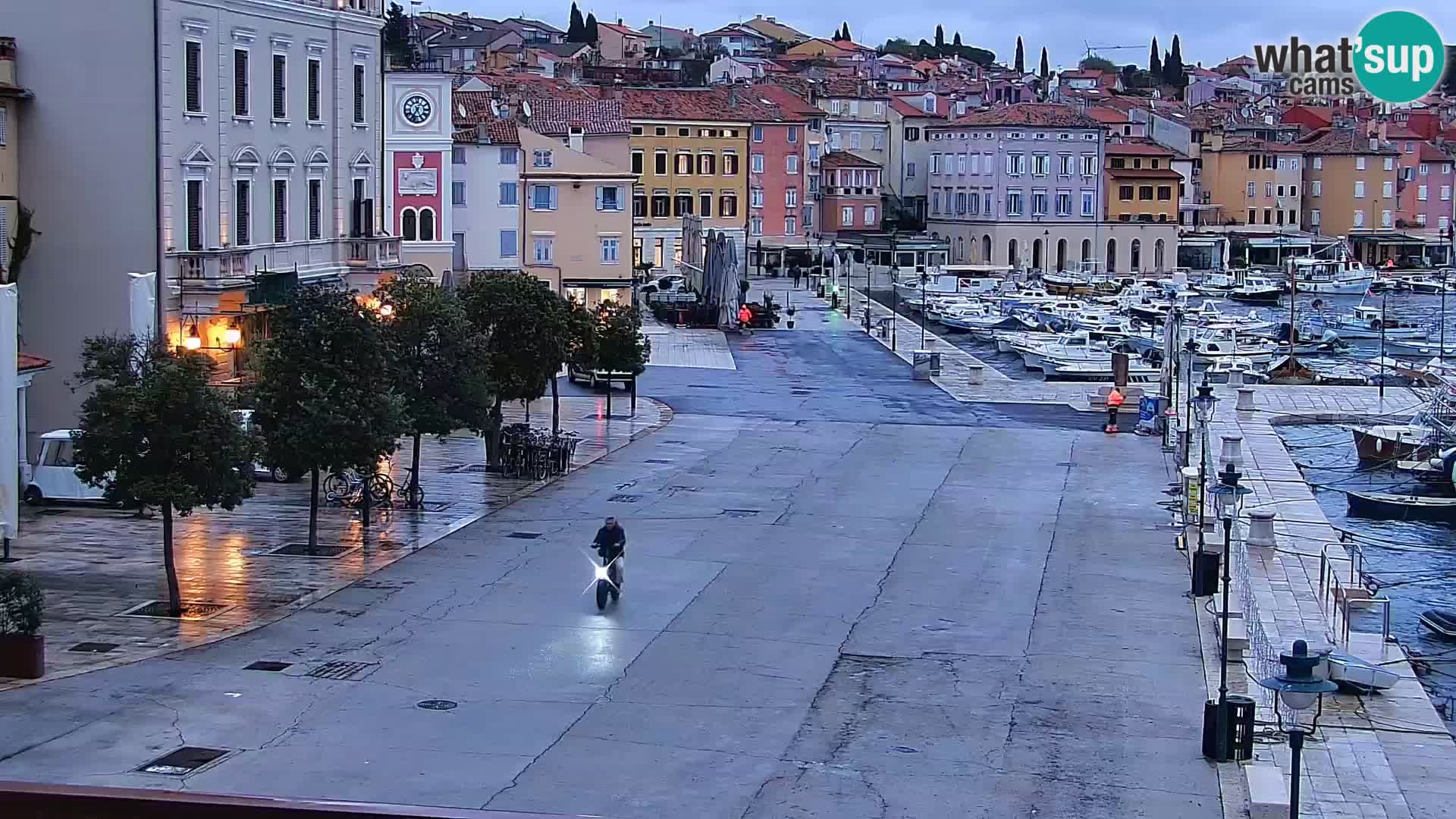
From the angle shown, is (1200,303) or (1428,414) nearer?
(1428,414)

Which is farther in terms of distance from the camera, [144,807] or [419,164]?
[419,164]

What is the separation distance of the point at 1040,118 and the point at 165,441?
10642cm

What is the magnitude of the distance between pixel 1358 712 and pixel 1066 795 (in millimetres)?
5598

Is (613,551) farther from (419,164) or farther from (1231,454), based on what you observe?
(419,164)

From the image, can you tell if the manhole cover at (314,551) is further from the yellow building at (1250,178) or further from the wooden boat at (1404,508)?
the yellow building at (1250,178)

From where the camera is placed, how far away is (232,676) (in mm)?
19453

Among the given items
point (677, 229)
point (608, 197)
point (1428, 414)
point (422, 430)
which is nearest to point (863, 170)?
point (677, 229)

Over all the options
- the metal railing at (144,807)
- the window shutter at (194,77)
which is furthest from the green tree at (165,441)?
the metal railing at (144,807)

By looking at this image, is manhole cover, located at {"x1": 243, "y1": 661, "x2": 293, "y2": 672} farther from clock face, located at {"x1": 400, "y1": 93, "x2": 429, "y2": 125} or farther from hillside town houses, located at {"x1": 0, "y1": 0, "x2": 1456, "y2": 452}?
clock face, located at {"x1": 400, "y1": 93, "x2": 429, "y2": 125}

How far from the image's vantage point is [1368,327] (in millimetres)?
91000

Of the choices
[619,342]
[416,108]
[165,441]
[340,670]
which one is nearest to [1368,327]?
[416,108]

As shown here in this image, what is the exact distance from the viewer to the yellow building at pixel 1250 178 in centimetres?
14575

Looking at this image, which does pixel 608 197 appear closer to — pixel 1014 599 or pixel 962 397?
pixel 962 397

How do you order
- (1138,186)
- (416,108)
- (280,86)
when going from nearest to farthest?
(280,86) < (416,108) < (1138,186)
